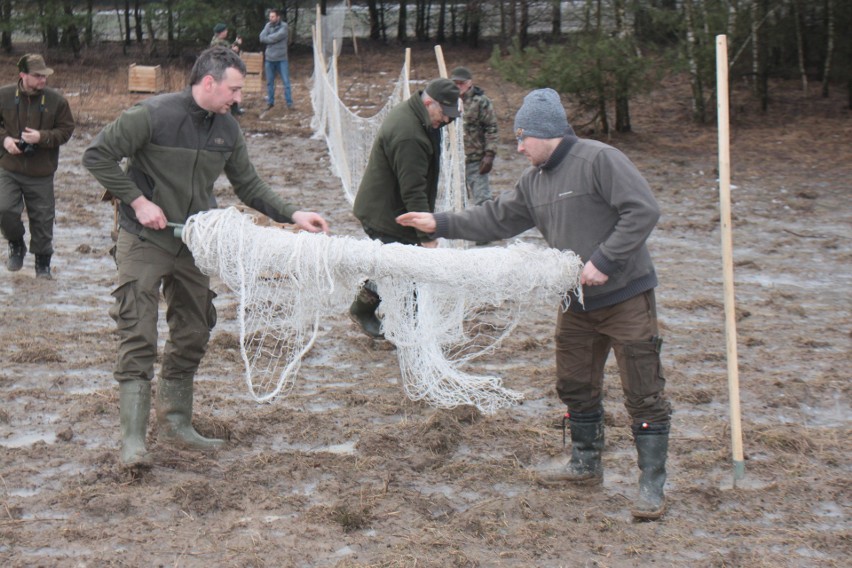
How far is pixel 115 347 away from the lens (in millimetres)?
7168

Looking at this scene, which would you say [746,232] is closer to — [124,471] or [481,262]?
[481,262]

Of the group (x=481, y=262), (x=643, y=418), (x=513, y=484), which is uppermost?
(x=481, y=262)

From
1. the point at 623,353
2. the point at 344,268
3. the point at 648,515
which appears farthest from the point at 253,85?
the point at 648,515

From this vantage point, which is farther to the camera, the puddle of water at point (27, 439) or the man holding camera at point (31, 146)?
the man holding camera at point (31, 146)

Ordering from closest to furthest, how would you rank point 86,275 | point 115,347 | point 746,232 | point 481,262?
point 481,262, point 115,347, point 86,275, point 746,232

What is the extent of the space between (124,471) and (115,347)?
98.0 inches

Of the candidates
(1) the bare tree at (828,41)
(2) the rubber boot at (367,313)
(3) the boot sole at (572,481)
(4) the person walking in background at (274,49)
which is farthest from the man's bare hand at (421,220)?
(4) the person walking in background at (274,49)

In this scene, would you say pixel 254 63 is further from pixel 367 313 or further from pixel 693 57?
Answer: pixel 367 313

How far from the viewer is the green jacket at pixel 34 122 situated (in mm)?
8406

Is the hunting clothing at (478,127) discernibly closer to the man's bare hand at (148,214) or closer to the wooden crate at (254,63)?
the man's bare hand at (148,214)

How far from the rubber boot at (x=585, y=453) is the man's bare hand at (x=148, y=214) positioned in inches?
87.6

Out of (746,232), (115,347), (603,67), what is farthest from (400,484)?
(603,67)

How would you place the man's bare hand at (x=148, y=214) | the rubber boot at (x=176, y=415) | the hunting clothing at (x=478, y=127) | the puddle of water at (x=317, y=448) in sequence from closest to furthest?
the man's bare hand at (x=148, y=214)
the rubber boot at (x=176, y=415)
the puddle of water at (x=317, y=448)
the hunting clothing at (x=478, y=127)

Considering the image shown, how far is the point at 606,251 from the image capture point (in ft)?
14.3
